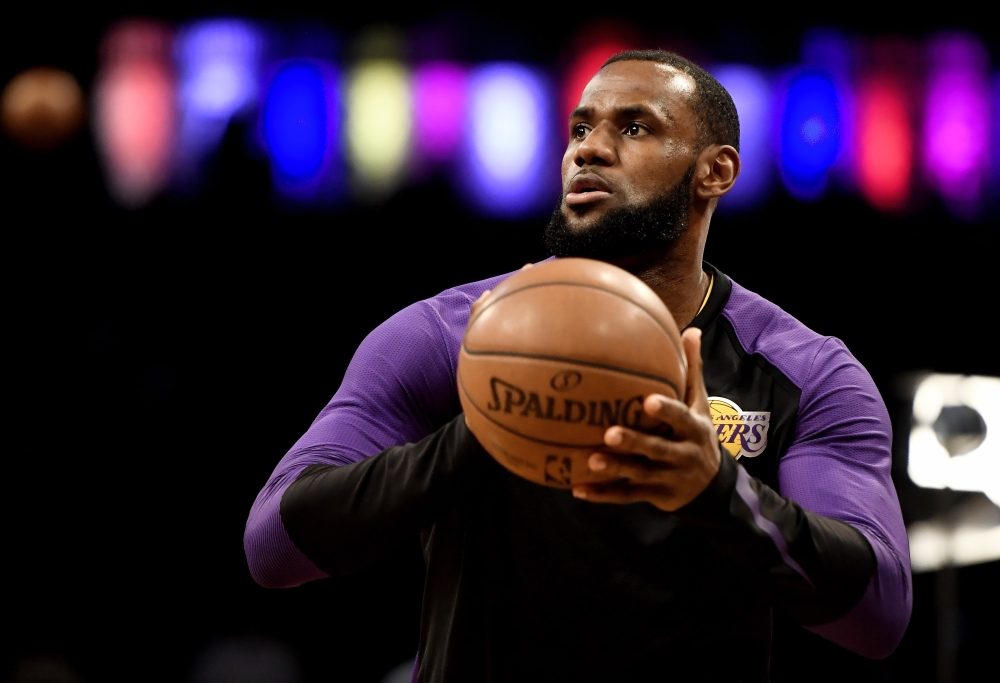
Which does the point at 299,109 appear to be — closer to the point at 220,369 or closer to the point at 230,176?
the point at 230,176

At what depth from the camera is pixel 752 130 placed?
7.20 m

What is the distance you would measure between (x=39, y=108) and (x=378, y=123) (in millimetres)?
2129

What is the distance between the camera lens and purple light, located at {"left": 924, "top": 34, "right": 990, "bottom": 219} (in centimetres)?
724

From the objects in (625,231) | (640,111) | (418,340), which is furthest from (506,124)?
(418,340)

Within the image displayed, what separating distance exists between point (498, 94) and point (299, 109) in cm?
135

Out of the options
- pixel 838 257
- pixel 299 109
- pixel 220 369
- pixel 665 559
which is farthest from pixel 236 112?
pixel 665 559

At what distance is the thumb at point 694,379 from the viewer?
1.74m

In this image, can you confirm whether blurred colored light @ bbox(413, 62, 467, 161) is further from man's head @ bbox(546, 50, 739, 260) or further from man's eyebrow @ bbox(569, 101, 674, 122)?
man's eyebrow @ bbox(569, 101, 674, 122)

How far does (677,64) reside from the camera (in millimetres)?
2715

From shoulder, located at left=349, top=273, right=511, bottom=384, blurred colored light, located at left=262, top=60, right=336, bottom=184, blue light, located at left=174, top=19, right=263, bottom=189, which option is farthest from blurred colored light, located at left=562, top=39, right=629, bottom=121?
shoulder, located at left=349, top=273, right=511, bottom=384

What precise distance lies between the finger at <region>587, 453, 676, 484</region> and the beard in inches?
36.0

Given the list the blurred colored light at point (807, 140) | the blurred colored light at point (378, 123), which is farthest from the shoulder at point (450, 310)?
the blurred colored light at point (807, 140)

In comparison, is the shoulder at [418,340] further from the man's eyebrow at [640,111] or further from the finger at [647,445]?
the finger at [647,445]

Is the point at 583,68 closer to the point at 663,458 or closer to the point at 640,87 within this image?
the point at 640,87
